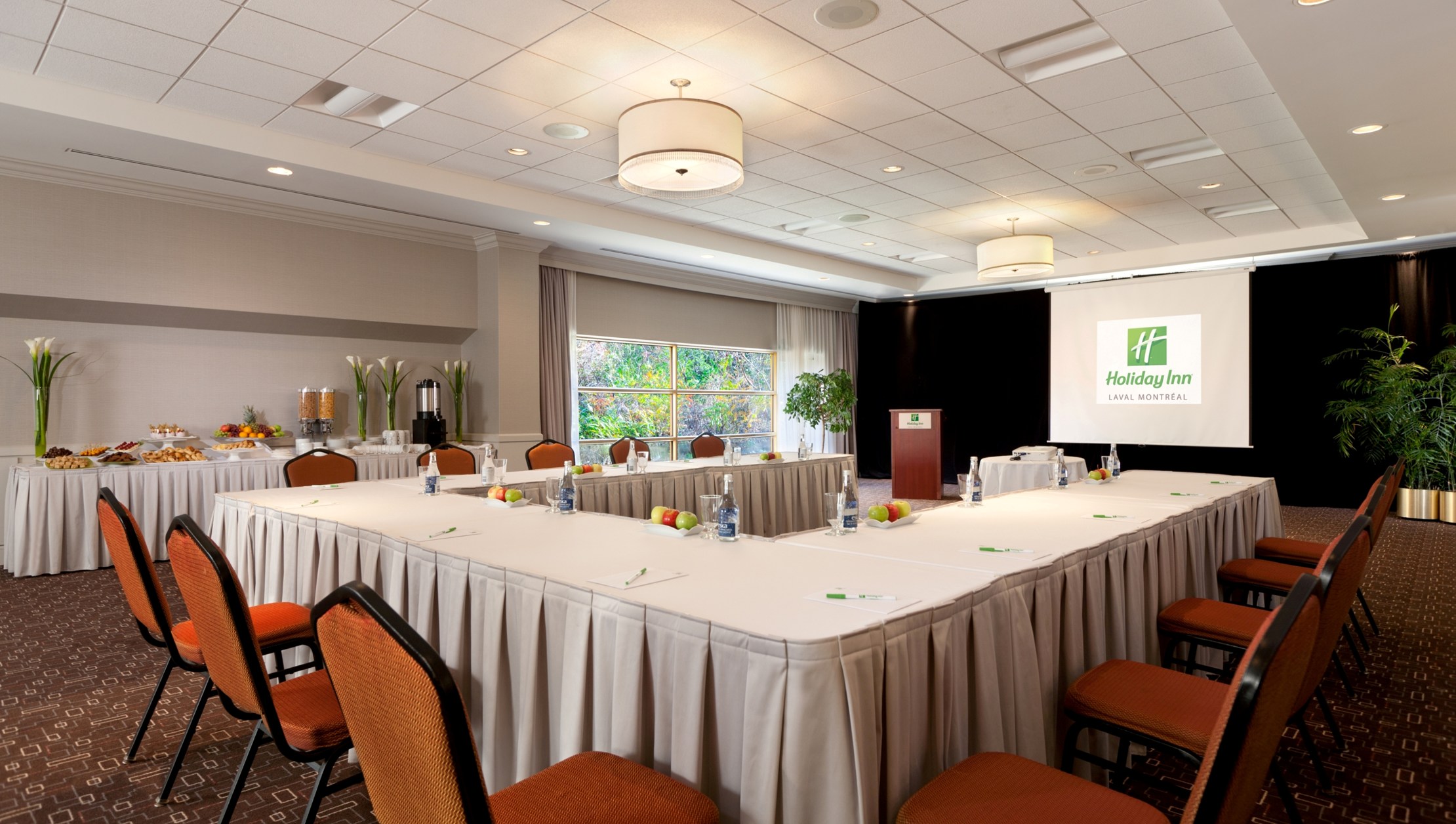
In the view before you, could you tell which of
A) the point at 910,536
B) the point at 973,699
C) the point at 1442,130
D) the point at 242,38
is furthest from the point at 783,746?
the point at 1442,130

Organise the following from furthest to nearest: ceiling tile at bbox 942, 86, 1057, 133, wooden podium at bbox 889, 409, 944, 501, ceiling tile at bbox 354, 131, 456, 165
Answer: wooden podium at bbox 889, 409, 944, 501 < ceiling tile at bbox 354, 131, 456, 165 < ceiling tile at bbox 942, 86, 1057, 133

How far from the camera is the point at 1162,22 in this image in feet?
12.2

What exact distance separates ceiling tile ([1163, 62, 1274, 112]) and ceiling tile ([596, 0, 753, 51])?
2698mm

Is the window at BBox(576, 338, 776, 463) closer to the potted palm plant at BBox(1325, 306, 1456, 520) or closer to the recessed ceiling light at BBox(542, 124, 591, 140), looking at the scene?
the recessed ceiling light at BBox(542, 124, 591, 140)

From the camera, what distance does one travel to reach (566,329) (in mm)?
8945

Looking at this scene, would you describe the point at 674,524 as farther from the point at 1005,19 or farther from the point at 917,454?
the point at 917,454

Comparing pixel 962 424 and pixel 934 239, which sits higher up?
pixel 934 239

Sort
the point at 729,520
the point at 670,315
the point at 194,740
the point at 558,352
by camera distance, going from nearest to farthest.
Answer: the point at 729,520, the point at 194,740, the point at 558,352, the point at 670,315

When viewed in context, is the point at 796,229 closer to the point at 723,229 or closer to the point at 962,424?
the point at 723,229

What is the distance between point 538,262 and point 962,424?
7178 millimetres

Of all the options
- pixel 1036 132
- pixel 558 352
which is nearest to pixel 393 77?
pixel 1036 132

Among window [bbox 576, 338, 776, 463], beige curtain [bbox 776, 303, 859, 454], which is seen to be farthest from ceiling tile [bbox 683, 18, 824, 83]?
beige curtain [bbox 776, 303, 859, 454]

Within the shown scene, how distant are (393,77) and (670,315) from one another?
6.11 metres

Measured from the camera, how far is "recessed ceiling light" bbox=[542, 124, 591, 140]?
513 centimetres
